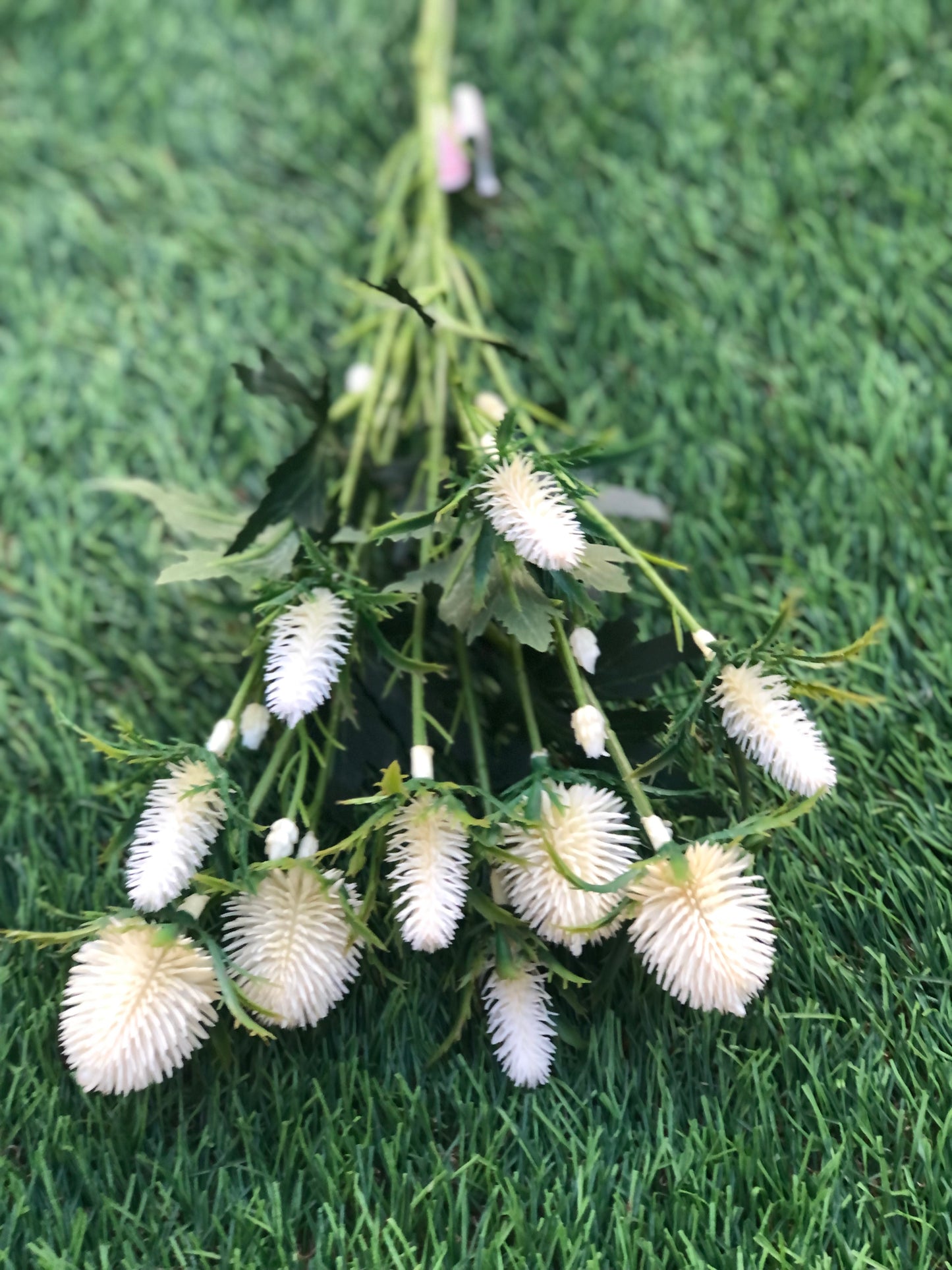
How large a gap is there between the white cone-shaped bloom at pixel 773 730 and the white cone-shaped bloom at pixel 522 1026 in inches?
7.9

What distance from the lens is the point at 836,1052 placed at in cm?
71

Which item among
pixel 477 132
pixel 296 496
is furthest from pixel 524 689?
pixel 477 132

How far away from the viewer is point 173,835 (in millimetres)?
→ 625

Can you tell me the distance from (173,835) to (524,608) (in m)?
0.25

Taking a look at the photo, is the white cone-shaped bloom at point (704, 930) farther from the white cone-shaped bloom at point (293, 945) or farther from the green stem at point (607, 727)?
the white cone-shaped bloom at point (293, 945)

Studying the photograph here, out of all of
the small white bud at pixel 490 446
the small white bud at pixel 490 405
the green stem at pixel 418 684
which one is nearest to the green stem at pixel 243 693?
the green stem at pixel 418 684

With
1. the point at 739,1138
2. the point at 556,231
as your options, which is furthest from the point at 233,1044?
the point at 556,231

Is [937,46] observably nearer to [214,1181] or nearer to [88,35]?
[88,35]

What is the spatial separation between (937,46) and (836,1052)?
1167mm

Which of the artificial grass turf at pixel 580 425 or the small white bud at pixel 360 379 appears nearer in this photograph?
the artificial grass turf at pixel 580 425

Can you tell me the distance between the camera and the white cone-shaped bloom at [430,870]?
597 mm

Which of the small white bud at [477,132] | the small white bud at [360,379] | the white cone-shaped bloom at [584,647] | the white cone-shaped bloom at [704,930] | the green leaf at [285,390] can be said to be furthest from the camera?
the small white bud at [477,132]

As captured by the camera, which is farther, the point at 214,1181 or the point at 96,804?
the point at 96,804

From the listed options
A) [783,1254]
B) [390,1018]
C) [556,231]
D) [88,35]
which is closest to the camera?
[783,1254]
